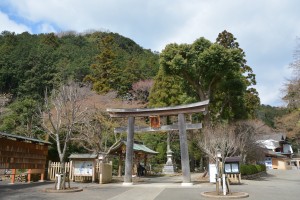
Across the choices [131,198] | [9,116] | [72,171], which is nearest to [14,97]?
[9,116]

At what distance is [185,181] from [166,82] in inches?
807

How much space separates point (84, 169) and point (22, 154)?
403 centimetres

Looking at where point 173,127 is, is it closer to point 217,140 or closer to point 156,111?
point 156,111

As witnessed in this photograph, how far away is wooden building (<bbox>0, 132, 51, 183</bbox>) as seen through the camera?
49.7 feet

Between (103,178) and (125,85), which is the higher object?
(125,85)

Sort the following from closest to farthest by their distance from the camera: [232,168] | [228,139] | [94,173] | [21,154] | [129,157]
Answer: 1. [21,154]
2. [129,157]
3. [232,168]
4. [94,173]
5. [228,139]

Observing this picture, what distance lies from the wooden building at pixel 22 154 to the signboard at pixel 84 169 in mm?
2417

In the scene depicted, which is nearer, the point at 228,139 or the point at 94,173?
the point at 94,173

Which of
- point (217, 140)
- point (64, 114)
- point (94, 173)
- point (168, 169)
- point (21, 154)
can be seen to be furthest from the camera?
point (168, 169)

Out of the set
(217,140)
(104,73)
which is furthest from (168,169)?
(104,73)

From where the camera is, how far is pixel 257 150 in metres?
31.5

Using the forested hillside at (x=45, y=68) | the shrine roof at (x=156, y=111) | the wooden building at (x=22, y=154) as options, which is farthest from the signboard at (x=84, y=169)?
the forested hillside at (x=45, y=68)

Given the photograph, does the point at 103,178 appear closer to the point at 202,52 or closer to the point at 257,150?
the point at 202,52

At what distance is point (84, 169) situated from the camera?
61.4 ft
